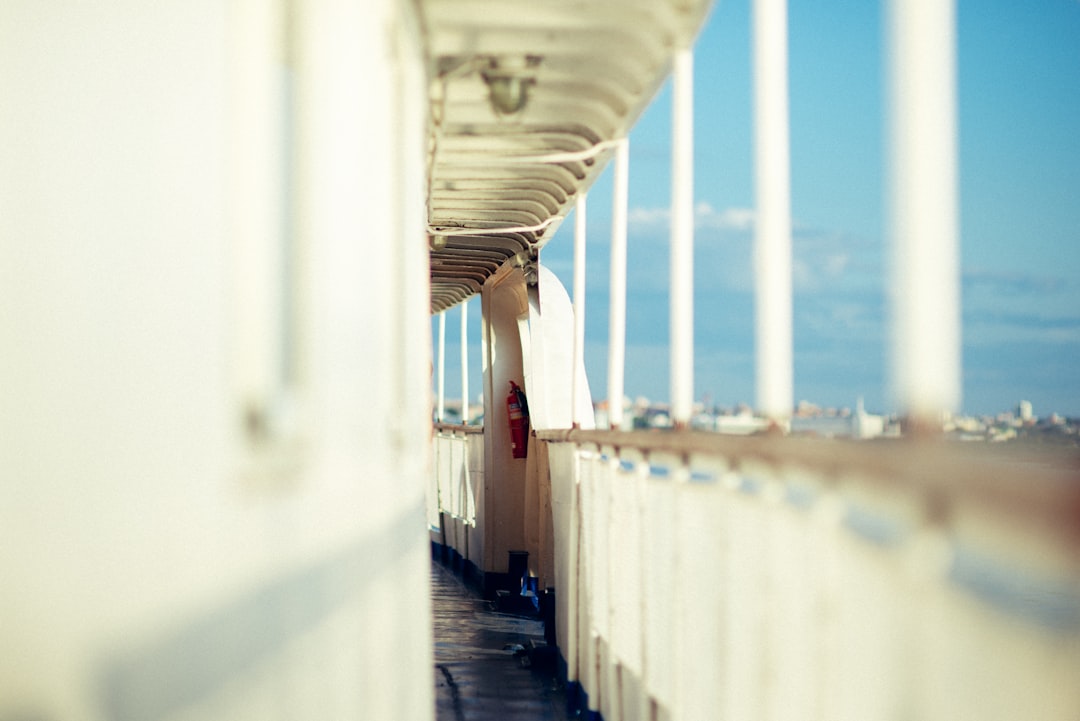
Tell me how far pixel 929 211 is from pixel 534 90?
3875 mm

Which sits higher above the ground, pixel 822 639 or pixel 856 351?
pixel 856 351

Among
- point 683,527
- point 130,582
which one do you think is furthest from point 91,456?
point 683,527

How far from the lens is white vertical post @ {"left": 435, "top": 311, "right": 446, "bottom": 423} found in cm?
1391

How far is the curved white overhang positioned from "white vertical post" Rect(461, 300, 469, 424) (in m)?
4.93

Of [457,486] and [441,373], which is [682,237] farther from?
[441,373]

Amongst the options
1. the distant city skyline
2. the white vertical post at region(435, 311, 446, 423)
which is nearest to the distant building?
the distant city skyline

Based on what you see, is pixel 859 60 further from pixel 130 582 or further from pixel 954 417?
pixel 130 582

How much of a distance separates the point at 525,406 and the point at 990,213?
28.0ft

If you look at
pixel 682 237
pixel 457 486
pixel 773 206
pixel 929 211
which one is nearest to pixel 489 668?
pixel 682 237

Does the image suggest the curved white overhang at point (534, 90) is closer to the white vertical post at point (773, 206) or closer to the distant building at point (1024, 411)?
the white vertical post at point (773, 206)

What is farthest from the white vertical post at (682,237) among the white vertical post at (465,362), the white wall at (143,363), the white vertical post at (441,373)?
the white vertical post at (441,373)

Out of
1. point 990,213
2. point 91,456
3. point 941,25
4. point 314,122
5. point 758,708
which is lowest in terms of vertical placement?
point 758,708

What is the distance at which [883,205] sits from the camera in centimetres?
219

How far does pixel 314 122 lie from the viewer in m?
1.91
